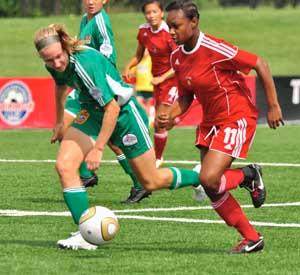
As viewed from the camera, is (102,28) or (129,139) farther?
(102,28)

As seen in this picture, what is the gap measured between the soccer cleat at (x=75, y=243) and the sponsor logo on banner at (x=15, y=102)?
14996 millimetres

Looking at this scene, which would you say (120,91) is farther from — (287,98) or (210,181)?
(287,98)

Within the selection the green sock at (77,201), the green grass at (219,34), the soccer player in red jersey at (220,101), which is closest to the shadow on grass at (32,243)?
the green sock at (77,201)

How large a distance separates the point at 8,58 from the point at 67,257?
32386mm

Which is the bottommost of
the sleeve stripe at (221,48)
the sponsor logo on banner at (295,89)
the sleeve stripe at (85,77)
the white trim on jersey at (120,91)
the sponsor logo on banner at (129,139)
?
the sponsor logo on banner at (295,89)

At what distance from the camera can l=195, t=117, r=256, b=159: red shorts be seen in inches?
372

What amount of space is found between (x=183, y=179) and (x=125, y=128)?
2.40 feet

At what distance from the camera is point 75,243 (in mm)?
9656

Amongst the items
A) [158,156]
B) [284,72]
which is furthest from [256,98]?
[284,72]

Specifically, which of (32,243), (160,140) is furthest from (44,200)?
(160,140)

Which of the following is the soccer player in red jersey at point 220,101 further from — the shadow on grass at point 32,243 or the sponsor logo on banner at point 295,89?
the sponsor logo on banner at point 295,89

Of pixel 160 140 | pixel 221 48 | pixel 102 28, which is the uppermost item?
pixel 221 48

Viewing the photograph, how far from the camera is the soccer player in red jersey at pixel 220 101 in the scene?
30.7 feet

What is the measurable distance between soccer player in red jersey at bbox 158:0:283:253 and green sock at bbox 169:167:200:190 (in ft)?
1.81
